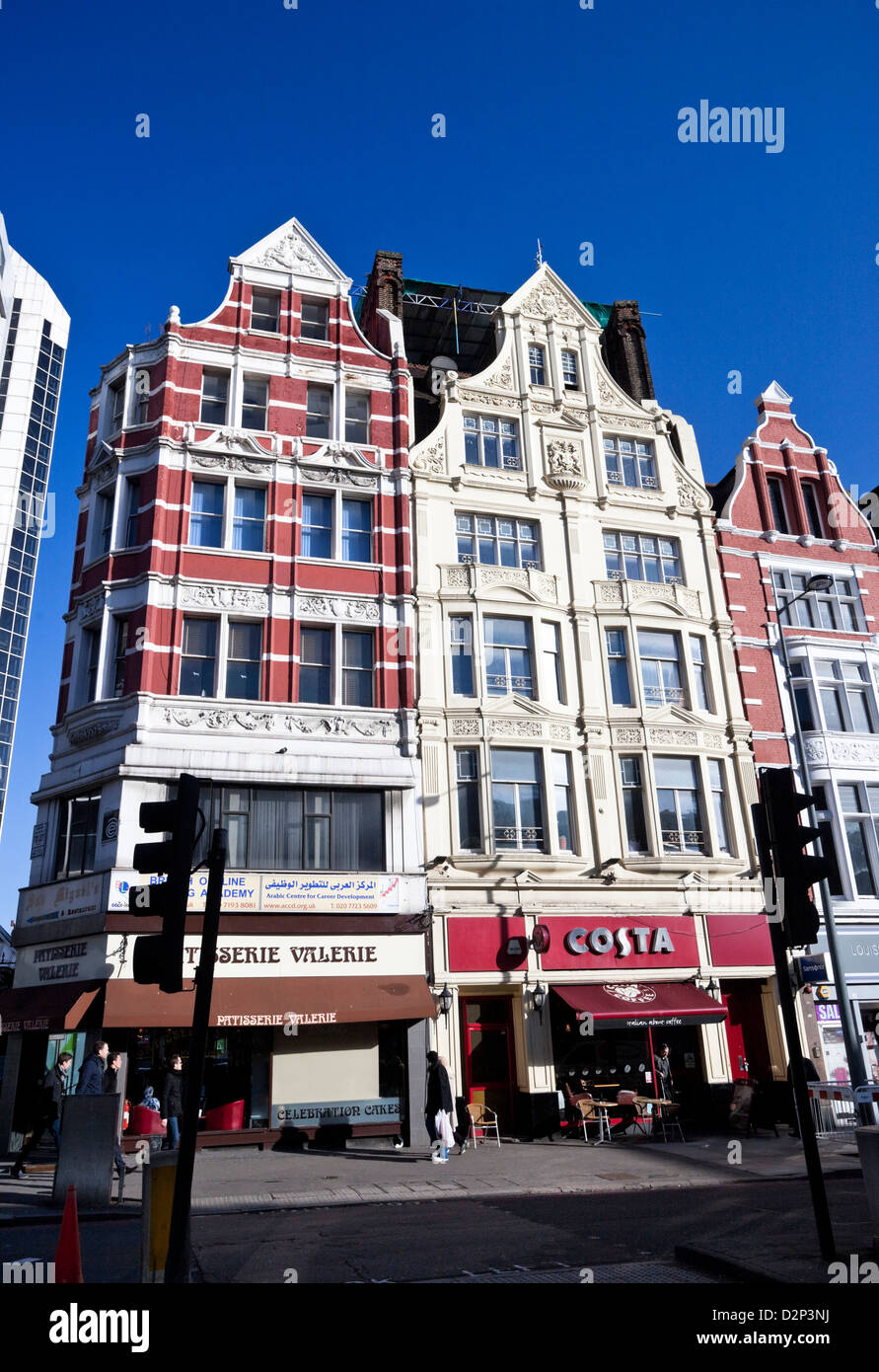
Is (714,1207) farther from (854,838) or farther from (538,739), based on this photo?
(854,838)

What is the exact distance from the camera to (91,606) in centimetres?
2398

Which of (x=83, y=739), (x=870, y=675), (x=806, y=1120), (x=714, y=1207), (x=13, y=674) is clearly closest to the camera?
(x=806, y=1120)

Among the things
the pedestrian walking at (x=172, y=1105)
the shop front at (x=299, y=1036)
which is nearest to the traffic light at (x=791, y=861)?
the pedestrian walking at (x=172, y=1105)

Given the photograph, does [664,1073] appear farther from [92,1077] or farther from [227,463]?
[227,463]

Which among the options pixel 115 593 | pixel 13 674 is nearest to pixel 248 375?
pixel 115 593

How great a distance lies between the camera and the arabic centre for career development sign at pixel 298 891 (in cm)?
2055

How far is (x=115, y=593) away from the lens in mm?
Answer: 23484

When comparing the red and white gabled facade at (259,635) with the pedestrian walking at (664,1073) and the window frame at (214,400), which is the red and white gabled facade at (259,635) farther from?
the pedestrian walking at (664,1073)

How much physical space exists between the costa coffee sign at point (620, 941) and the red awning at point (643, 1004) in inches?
31.8

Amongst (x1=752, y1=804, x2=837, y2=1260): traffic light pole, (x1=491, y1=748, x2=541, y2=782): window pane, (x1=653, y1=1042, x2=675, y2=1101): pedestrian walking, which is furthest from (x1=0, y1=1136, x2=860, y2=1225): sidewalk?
(x1=491, y1=748, x2=541, y2=782): window pane

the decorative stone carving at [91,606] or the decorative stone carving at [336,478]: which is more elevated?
the decorative stone carving at [336,478]

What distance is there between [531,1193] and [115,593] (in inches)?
657

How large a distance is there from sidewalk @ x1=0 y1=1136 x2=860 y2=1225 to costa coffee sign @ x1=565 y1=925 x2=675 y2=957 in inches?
177

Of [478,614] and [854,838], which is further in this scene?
[854,838]
